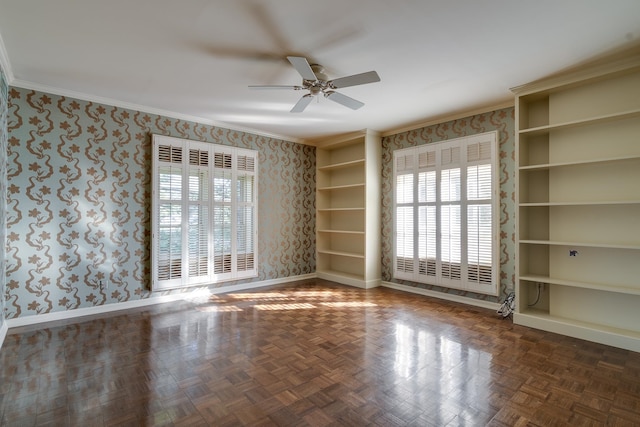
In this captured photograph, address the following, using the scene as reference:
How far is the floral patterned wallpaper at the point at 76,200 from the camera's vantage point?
3.52 meters

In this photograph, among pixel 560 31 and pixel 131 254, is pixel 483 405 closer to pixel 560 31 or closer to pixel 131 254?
pixel 560 31

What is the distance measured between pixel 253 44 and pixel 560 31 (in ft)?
8.25

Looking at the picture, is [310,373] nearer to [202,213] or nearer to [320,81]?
[320,81]

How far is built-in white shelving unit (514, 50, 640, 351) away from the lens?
303 centimetres

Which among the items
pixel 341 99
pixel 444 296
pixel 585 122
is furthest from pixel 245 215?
pixel 585 122

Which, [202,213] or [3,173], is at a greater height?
[3,173]

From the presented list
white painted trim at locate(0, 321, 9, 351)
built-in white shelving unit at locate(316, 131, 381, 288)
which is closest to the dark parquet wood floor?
white painted trim at locate(0, 321, 9, 351)

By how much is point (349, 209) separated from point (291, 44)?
3411 millimetres

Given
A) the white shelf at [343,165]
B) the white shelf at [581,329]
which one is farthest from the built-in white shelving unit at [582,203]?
the white shelf at [343,165]

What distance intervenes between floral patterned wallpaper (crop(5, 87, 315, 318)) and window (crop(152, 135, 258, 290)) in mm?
184

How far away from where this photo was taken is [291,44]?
2.72m

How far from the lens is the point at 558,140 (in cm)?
349

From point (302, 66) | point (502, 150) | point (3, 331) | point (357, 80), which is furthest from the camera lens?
point (502, 150)

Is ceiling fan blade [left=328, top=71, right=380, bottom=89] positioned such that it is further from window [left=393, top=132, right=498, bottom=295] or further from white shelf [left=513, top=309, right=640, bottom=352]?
white shelf [left=513, top=309, right=640, bottom=352]
